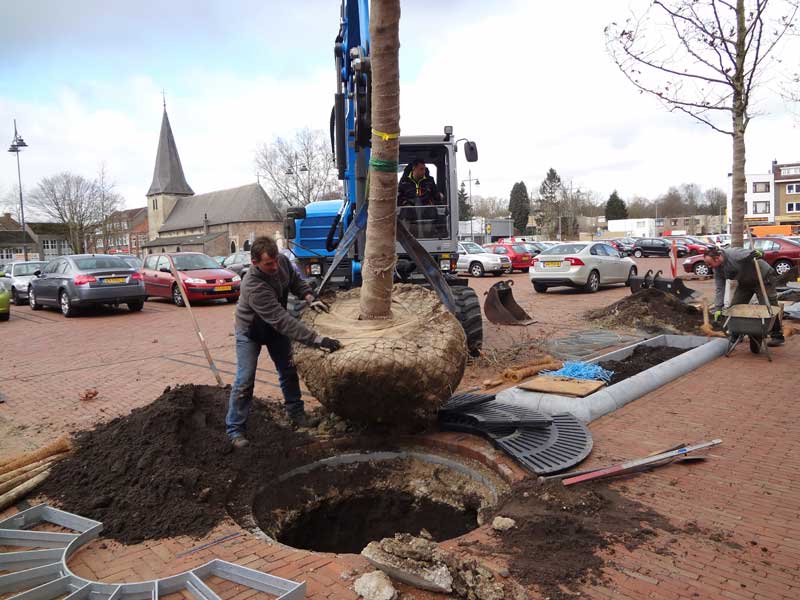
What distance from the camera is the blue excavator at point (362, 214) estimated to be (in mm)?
5988

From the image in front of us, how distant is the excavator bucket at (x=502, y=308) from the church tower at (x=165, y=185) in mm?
73940

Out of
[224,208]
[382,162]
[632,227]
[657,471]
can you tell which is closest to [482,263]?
[657,471]

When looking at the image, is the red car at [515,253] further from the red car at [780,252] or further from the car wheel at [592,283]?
the car wheel at [592,283]

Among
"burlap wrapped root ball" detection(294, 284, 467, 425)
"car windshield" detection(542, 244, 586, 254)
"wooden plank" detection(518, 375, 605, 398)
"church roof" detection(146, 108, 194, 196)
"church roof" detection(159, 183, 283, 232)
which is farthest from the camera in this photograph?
"church roof" detection(146, 108, 194, 196)

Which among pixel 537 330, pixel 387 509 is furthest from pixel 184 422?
pixel 537 330

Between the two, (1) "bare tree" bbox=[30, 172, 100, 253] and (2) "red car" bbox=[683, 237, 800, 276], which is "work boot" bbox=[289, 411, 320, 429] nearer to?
(2) "red car" bbox=[683, 237, 800, 276]

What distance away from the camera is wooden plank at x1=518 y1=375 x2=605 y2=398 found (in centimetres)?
578

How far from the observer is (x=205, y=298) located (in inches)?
691

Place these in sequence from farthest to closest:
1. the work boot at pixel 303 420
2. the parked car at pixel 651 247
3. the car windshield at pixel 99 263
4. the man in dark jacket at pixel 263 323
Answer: the parked car at pixel 651 247 < the car windshield at pixel 99 263 < the work boot at pixel 303 420 < the man in dark jacket at pixel 263 323

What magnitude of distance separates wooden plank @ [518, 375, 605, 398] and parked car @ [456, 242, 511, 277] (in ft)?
65.6

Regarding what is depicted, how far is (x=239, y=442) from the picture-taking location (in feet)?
15.7

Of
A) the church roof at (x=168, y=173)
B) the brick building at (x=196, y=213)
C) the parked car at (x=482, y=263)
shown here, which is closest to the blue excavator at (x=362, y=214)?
the parked car at (x=482, y=263)

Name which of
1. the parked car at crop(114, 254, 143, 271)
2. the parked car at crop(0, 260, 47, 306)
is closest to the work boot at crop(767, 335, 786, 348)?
the parked car at crop(114, 254, 143, 271)

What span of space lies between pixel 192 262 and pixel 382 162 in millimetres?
15513
